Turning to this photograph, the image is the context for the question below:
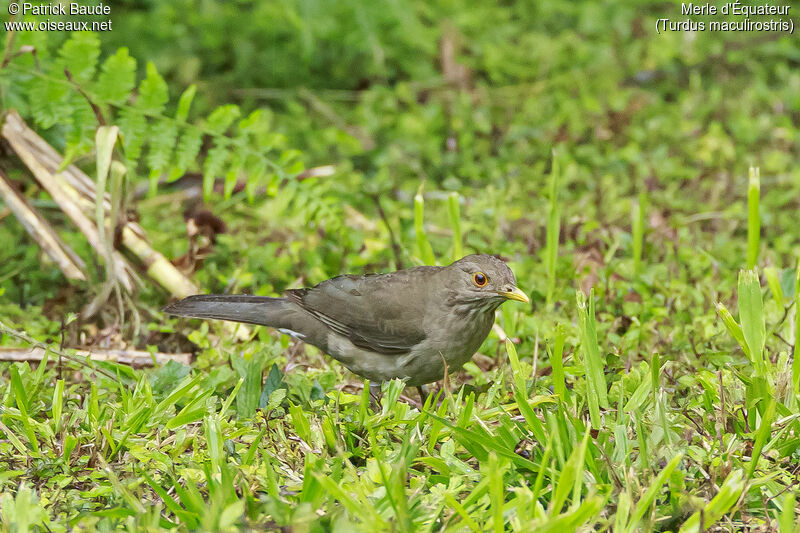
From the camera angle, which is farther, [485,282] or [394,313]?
[394,313]

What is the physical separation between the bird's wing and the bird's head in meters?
0.23

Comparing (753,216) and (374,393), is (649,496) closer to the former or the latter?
(374,393)

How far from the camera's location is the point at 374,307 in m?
4.64

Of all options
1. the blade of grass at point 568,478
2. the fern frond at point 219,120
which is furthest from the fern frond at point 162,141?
the blade of grass at point 568,478

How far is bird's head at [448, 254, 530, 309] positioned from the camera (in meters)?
4.45

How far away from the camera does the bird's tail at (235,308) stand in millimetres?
4645

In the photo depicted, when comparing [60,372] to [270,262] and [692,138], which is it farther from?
[692,138]

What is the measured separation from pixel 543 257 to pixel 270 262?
1.72 meters

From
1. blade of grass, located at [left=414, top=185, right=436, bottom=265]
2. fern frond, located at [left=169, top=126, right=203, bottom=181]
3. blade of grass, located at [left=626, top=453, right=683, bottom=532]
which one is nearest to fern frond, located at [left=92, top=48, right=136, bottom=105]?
fern frond, located at [left=169, top=126, right=203, bottom=181]

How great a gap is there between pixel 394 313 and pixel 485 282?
0.48m

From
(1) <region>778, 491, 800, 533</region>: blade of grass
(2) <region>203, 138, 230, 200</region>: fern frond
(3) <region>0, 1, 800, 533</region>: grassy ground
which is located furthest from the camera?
(2) <region>203, 138, 230, 200</region>: fern frond

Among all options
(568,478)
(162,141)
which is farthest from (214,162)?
(568,478)

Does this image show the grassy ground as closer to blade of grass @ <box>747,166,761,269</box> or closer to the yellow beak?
blade of grass @ <box>747,166,761,269</box>

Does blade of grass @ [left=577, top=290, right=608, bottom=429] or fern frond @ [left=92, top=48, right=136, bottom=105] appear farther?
fern frond @ [left=92, top=48, right=136, bottom=105]
